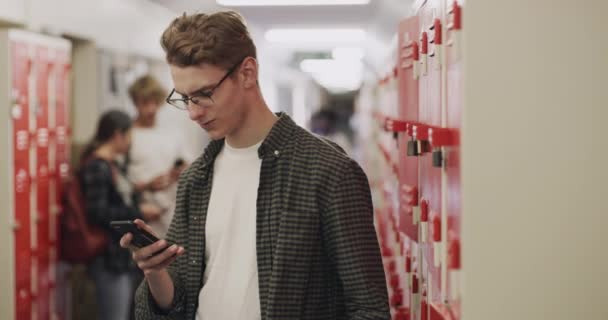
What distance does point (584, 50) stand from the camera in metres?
1.91

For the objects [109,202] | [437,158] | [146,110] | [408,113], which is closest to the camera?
[437,158]

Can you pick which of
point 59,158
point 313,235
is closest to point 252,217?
point 313,235

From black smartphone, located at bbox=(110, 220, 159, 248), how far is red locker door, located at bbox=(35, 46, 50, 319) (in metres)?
2.99

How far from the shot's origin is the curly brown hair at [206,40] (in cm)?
227

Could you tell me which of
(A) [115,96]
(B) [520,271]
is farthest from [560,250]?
(A) [115,96]

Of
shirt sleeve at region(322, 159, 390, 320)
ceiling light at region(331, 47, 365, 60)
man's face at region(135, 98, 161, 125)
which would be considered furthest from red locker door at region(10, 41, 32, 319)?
ceiling light at region(331, 47, 365, 60)

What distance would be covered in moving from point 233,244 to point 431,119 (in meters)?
0.69

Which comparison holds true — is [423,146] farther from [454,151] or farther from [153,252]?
[153,252]

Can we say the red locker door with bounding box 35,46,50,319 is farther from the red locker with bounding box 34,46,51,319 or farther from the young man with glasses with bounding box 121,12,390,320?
the young man with glasses with bounding box 121,12,390,320

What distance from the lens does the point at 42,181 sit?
5.09m

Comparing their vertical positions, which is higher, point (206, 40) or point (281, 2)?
point (281, 2)

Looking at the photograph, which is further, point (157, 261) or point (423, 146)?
point (423, 146)

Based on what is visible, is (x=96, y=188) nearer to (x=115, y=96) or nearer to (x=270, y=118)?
(x=115, y=96)

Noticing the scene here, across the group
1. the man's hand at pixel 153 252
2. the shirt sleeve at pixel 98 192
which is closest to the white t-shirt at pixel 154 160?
the shirt sleeve at pixel 98 192
